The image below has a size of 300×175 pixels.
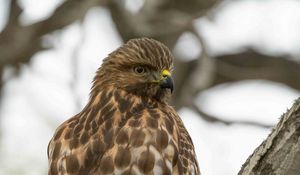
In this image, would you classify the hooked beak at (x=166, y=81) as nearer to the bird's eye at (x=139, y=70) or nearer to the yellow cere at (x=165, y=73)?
the yellow cere at (x=165, y=73)

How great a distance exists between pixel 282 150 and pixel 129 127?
1.27 m

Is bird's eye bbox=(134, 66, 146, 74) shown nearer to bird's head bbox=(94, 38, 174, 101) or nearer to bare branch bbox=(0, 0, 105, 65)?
bird's head bbox=(94, 38, 174, 101)

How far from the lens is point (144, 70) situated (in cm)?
632

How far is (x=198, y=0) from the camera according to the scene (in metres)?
11.8

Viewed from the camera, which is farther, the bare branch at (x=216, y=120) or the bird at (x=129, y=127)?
the bare branch at (x=216, y=120)

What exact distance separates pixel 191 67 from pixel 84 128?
6054mm

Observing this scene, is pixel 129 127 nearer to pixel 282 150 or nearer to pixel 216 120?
pixel 282 150

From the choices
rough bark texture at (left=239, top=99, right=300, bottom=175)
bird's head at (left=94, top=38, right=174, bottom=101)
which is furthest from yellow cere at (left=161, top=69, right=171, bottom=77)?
rough bark texture at (left=239, top=99, right=300, bottom=175)

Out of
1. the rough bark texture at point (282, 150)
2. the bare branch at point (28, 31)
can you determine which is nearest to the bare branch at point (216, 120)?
the bare branch at point (28, 31)

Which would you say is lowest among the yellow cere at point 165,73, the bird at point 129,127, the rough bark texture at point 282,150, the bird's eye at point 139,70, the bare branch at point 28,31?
the rough bark texture at point 282,150

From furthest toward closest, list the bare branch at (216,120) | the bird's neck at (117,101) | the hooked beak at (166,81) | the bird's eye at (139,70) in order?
the bare branch at (216,120) → the bird's eye at (139,70) → the hooked beak at (166,81) → the bird's neck at (117,101)

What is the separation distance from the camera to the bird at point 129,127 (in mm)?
5133

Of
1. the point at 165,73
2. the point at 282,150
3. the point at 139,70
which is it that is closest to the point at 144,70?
the point at 139,70

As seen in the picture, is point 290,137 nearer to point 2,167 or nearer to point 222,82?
point 2,167
